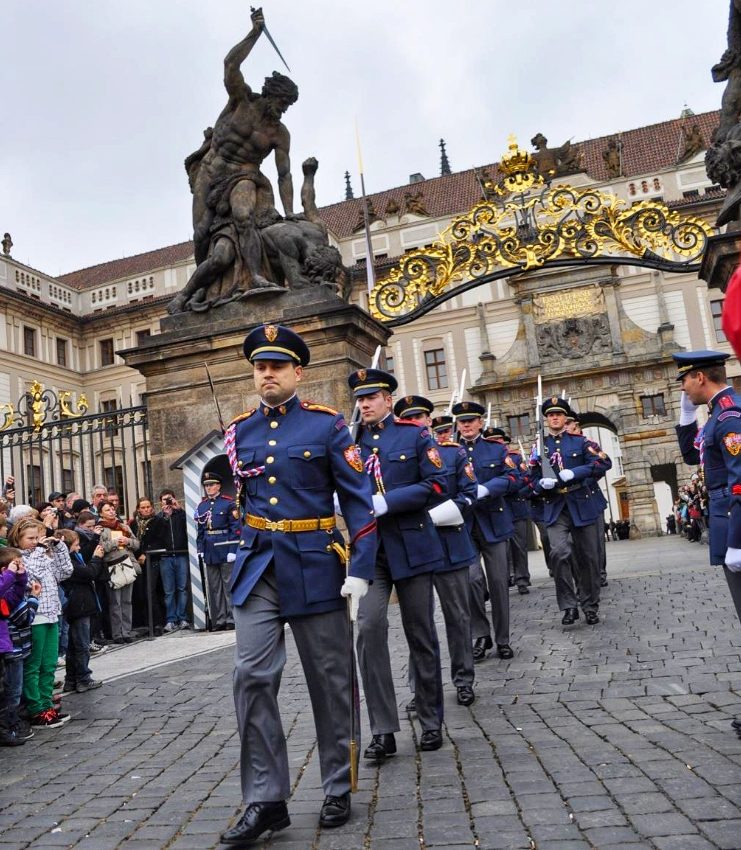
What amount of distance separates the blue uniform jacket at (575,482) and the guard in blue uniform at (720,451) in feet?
12.0

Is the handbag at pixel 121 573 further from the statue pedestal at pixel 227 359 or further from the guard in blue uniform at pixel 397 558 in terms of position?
the guard in blue uniform at pixel 397 558

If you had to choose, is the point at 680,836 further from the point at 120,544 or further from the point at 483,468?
the point at 120,544

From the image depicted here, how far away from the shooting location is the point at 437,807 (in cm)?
384

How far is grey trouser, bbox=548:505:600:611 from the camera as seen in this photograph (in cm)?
877

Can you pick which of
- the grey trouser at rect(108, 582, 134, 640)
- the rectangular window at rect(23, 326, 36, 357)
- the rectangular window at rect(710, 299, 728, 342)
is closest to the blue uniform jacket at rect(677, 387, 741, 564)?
the grey trouser at rect(108, 582, 134, 640)

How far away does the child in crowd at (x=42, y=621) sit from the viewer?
258 inches

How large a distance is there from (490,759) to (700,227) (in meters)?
10.0

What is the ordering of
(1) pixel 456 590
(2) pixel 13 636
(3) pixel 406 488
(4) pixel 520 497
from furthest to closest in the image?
(4) pixel 520 497 < (2) pixel 13 636 < (1) pixel 456 590 < (3) pixel 406 488

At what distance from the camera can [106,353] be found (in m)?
43.1

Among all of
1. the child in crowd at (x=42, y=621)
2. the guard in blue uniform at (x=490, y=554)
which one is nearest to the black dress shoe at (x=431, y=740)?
the guard in blue uniform at (x=490, y=554)

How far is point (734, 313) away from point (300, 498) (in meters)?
2.38

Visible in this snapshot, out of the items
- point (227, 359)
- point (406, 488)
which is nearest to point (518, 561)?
point (227, 359)

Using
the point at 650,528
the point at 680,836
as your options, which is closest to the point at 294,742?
the point at 680,836

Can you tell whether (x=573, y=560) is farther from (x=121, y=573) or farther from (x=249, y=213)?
(x=249, y=213)
